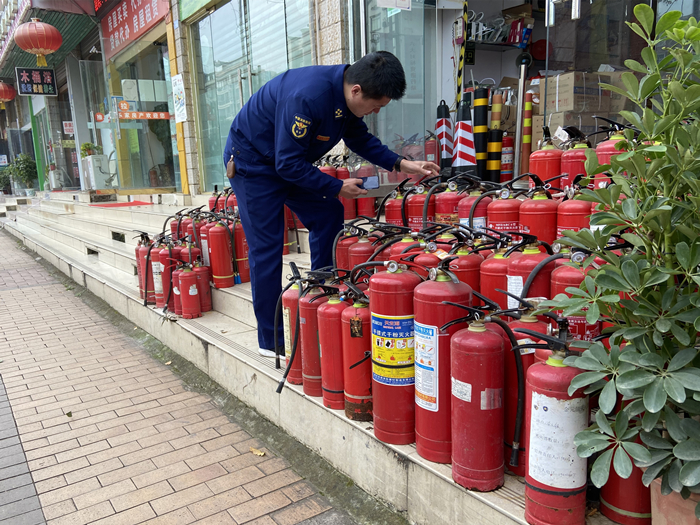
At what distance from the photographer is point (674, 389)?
3.71 ft

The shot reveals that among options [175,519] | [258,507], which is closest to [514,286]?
[258,507]

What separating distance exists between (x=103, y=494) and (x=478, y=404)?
1863 mm

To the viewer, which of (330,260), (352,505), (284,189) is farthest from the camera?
(330,260)

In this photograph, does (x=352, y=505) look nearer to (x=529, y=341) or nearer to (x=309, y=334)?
(x=309, y=334)

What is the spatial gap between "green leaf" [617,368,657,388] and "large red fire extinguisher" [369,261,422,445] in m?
0.83

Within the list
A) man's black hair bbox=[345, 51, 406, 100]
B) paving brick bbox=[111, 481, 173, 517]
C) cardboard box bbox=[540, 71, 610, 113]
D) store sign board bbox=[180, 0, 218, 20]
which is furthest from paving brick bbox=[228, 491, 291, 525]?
store sign board bbox=[180, 0, 218, 20]

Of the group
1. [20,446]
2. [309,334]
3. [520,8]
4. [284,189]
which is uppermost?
[520,8]

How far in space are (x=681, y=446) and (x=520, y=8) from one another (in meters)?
7.19

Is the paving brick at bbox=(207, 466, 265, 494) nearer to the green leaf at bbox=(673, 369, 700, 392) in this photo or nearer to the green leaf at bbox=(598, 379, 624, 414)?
the green leaf at bbox=(598, 379, 624, 414)

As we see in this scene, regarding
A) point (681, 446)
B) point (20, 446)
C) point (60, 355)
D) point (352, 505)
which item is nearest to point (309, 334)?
point (352, 505)

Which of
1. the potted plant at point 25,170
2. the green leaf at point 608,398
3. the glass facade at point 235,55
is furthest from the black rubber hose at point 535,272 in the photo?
the potted plant at point 25,170

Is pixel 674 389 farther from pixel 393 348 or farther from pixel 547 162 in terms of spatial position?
pixel 547 162

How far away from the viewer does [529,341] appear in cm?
165

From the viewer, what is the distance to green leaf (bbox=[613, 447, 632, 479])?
3.87 feet
